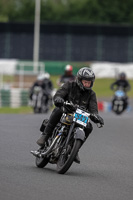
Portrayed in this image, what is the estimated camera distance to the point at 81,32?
47875 millimetres

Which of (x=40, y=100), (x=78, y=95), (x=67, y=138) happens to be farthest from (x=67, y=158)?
(x=40, y=100)

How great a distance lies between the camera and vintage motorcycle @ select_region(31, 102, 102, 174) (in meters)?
8.55

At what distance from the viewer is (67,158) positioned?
28.6 feet

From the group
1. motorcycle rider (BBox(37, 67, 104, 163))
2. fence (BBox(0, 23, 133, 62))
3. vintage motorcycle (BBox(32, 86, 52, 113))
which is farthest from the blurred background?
motorcycle rider (BBox(37, 67, 104, 163))

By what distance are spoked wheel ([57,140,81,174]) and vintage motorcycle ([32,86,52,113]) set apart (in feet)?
56.3

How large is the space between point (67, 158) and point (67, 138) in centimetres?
25

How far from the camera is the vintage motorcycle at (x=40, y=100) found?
26000mm

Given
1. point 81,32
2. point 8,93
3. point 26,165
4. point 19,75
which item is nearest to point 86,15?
point 81,32

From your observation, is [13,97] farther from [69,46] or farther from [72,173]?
[72,173]

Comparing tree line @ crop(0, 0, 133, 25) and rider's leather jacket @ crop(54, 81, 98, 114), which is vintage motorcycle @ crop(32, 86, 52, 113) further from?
tree line @ crop(0, 0, 133, 25)

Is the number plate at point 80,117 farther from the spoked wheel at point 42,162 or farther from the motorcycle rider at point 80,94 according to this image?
the spoked wheel at point 42,162

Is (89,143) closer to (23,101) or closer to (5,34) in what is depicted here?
(23,101)

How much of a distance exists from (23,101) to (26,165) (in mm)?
21835

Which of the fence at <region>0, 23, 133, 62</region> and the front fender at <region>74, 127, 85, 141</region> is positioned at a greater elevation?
the fence at <region>0, 23, 133, 62</region>
